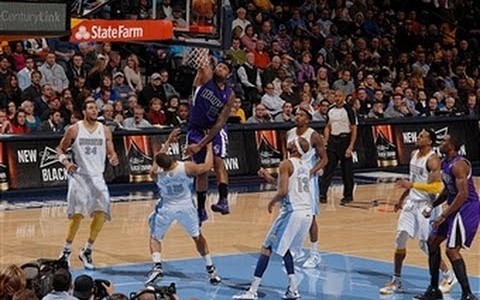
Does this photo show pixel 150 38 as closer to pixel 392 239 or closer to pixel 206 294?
pixel 206 294

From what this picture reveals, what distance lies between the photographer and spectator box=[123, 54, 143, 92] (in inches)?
960

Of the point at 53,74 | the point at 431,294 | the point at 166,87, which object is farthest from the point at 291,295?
the point at 166,87

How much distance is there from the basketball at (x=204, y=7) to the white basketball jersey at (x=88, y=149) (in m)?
2.53

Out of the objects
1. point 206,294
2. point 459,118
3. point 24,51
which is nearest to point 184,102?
point 24,51

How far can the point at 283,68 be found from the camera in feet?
87.8

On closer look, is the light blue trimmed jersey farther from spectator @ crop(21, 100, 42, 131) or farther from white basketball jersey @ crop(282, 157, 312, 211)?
spectator @ crop(21, 100, 42, 131)

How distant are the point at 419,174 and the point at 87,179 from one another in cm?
441

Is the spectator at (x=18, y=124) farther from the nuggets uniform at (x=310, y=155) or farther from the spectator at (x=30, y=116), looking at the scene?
the nuggets uniform at (x=310, y=155)

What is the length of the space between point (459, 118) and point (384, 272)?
12.5m

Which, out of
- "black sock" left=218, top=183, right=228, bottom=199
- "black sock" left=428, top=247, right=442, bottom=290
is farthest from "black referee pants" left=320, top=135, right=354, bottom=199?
"black sock" left=428, top=247, right=442, bottom=290

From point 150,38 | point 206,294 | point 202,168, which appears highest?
point 150,38

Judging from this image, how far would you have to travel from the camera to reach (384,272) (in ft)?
52.0

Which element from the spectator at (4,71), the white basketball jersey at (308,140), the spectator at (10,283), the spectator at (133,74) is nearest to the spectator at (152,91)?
the spectator at (133,74)

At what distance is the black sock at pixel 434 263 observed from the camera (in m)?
13.8
